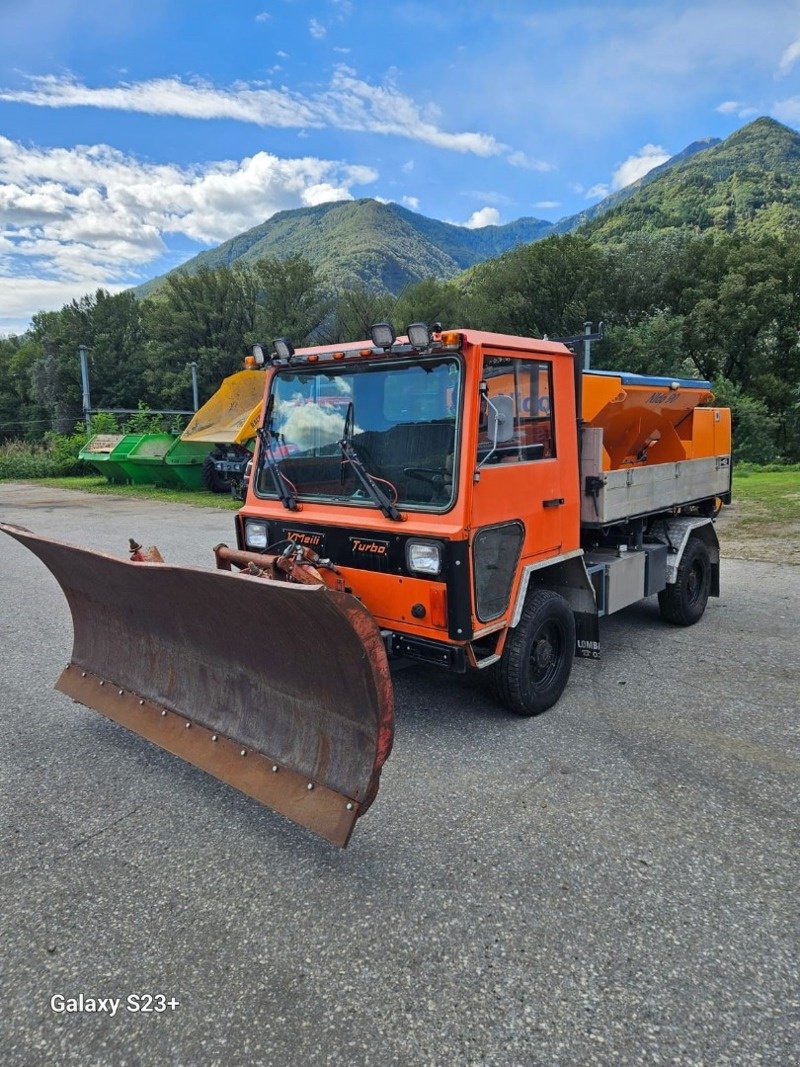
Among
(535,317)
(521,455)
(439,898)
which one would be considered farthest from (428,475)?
(535,317)

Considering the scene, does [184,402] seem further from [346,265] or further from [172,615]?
[346,265]

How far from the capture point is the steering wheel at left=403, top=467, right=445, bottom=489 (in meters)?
3.80

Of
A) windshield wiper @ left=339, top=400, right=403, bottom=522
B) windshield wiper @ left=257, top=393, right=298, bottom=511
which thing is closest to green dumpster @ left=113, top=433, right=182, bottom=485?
windshield wiper @ left=257, top=393, right=298, bottom=511

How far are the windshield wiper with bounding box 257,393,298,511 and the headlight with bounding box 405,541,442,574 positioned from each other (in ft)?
3.16

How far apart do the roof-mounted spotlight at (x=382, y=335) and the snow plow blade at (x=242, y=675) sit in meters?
1.55

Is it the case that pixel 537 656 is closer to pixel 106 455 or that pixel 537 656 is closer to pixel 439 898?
pixel 439 898

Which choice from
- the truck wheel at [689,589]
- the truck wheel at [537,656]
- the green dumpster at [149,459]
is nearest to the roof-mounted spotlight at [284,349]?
the truck wheel at [537,656]

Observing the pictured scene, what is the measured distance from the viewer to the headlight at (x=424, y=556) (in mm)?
3688

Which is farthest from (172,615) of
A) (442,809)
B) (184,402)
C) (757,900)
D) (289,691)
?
(184,402)

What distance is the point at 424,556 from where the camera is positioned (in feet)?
12.2

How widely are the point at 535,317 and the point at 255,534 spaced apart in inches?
1222

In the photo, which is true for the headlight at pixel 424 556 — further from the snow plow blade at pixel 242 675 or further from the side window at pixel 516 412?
the snow plow blade at pixel 242 675

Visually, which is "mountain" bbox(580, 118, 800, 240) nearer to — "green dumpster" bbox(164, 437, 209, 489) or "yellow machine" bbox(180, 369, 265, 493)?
"yellow machine" bbox(180, 369, 265, 493)

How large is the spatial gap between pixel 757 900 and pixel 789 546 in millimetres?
7906
